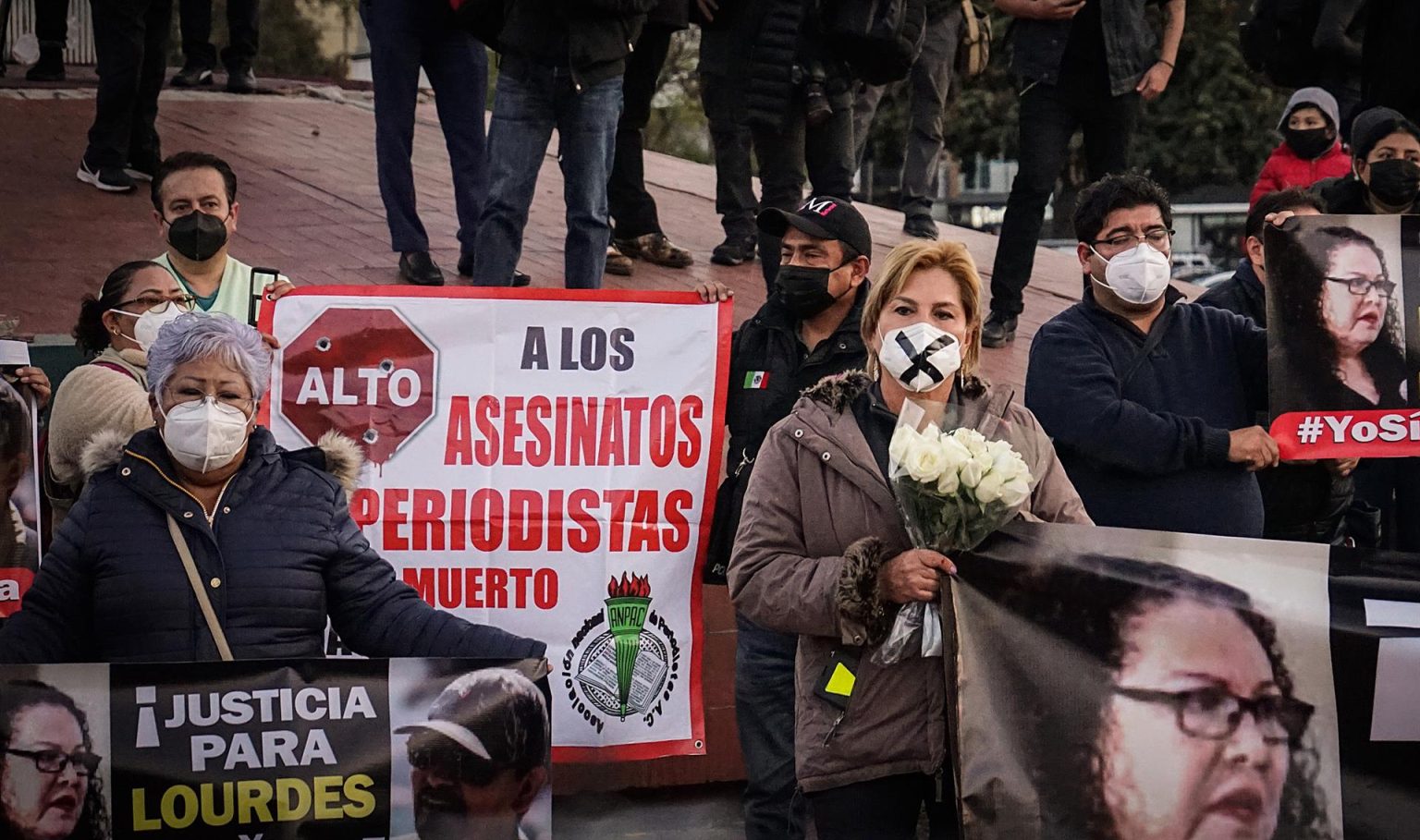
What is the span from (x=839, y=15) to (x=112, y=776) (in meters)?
4.96

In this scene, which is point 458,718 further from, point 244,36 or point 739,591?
point 244,36

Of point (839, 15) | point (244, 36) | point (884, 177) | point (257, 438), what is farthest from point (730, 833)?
point (884, 177)

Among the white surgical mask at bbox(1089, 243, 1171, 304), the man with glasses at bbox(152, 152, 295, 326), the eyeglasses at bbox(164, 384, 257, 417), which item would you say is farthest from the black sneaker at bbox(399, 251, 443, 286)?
the eyeglasses at bbox(164, 384, 257, 417)

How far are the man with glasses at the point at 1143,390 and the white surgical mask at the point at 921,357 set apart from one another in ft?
3.24

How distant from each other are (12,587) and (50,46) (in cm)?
964

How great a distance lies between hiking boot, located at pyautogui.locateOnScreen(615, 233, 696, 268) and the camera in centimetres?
901

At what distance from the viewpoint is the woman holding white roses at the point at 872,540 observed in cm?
373

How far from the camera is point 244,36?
13016 mm

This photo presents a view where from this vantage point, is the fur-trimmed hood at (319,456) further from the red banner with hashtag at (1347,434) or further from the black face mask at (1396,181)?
the black face mask at (1396,181)

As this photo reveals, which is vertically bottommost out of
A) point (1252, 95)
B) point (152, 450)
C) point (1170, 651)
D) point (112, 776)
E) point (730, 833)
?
point (730, 833)

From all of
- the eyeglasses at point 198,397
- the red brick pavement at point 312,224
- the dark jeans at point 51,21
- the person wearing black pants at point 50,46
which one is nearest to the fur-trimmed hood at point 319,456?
the eyeglasses at point 198,397

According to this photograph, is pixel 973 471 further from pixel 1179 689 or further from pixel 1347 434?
pixel 1347 434

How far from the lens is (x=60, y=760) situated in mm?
3684

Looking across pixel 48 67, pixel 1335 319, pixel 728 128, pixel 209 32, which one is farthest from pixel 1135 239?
pixel 48 67
